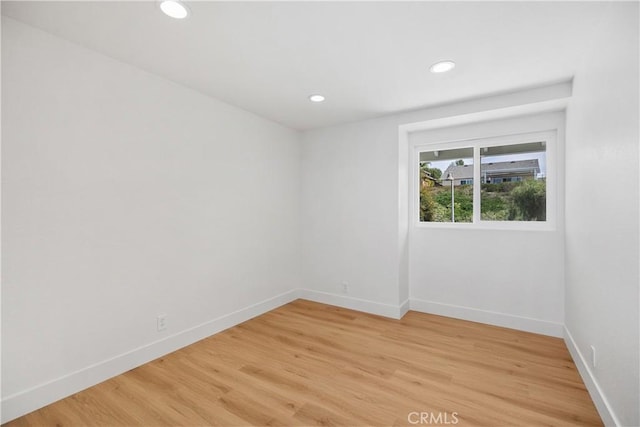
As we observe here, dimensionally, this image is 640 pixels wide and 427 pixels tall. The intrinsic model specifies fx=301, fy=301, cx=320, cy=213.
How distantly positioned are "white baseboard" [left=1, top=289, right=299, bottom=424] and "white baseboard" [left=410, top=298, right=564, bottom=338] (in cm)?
215

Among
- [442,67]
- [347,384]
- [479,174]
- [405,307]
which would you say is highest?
[442,67]

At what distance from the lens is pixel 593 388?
192 cm

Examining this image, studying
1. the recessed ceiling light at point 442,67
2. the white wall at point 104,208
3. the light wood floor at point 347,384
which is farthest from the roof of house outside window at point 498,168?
the white wall at point 104,208

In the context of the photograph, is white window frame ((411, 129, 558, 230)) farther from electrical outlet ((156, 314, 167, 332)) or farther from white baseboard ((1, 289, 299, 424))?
electrical outlet ((156, 314, 167, 332))

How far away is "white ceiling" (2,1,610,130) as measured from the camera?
1689 millimetres

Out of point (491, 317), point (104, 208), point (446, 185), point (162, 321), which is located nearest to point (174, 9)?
point (104, 208)

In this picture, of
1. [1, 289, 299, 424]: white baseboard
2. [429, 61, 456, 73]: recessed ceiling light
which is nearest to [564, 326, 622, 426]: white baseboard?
[429, 61, 456, 73]: recessed ceiling light

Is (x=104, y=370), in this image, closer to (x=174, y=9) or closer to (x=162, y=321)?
Result: (x=162, y=321)

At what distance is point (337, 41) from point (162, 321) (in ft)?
8.49

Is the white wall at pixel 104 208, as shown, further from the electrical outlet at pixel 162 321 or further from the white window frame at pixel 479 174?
the white window frame at pixel 479 174

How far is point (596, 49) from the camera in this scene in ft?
6.19

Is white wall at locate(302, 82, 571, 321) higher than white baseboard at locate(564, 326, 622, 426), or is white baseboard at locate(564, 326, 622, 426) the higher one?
white wall at locate(302, 82, 571, 321)

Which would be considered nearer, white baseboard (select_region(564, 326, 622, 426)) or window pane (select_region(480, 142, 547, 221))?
white baseboard (select_region(564, 326, 622, 426))

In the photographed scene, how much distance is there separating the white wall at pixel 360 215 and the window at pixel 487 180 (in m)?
0.28
